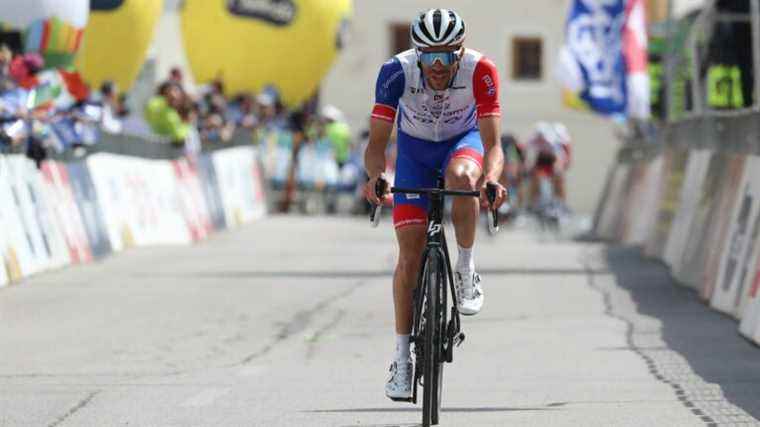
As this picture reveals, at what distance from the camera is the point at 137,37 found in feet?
72.2

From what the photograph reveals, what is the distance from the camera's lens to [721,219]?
14445 mm

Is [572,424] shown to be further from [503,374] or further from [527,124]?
[527,124]

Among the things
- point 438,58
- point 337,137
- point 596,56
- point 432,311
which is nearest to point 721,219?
point 438,58

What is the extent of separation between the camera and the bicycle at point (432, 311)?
7.70 metres

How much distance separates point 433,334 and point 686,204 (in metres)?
10.0

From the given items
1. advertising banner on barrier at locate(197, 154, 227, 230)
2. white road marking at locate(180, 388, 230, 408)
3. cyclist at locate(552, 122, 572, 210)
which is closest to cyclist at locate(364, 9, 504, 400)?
white road marking at locate(180, 388, 230, 408)

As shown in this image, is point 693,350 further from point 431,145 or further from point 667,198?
point 667,198

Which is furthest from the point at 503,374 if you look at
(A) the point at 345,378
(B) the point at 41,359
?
(B) the point at 41,359

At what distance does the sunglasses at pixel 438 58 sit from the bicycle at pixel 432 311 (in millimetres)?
588

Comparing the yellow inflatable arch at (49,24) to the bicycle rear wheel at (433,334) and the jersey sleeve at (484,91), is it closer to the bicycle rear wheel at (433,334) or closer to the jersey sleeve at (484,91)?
the jersey sleeve at (484,91)

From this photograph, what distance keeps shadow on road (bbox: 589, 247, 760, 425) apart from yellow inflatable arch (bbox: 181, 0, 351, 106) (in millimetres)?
17266

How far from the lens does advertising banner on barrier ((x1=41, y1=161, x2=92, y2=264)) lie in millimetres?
17484

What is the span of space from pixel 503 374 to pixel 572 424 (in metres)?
2.10

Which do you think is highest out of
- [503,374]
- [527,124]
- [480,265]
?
[503,374]
